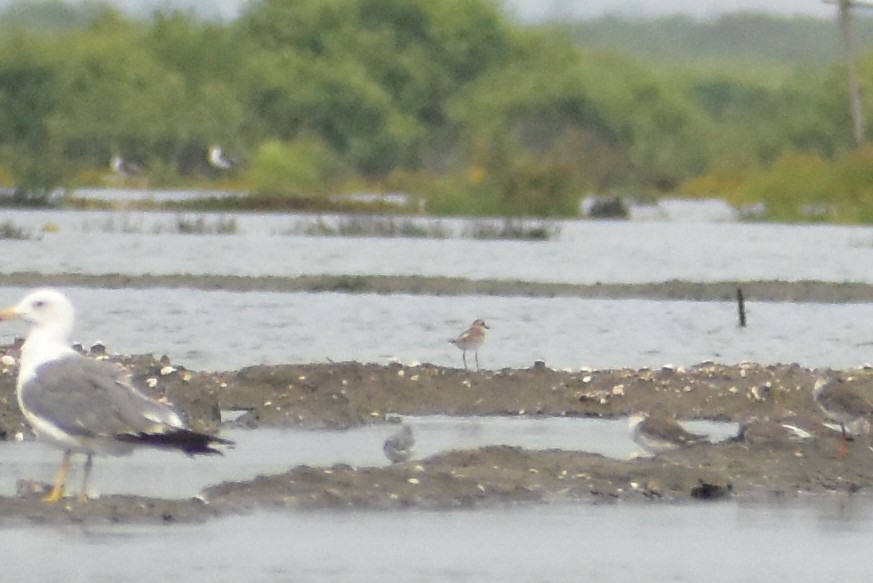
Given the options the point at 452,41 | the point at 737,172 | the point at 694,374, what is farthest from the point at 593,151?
the point at 694,374

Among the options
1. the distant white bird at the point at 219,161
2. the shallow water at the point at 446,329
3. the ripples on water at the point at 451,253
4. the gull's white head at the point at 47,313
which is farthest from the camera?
the distant white bird at the point at 219,161

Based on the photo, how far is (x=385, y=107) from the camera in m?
90.4

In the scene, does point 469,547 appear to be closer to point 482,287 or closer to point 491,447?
point 491,447

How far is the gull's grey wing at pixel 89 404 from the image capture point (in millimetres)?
12117

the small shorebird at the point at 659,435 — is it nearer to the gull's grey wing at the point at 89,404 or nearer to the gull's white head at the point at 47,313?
the gull's grey wing at the point at 89,404

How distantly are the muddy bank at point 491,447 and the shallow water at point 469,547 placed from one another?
315mm

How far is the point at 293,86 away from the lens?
8969 centimetres

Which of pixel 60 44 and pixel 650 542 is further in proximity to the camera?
pixel 60 44

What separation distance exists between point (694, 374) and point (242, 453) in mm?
5265

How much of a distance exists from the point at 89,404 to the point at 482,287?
67.8ft

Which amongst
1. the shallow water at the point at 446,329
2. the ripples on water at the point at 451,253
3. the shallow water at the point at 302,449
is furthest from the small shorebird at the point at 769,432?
the ripples on water at the point at 451,253

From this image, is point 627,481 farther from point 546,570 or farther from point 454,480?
point 546,570

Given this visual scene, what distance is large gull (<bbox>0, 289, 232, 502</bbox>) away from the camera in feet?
39.7

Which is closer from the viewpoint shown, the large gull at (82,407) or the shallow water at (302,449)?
the large gull at (82,407)
